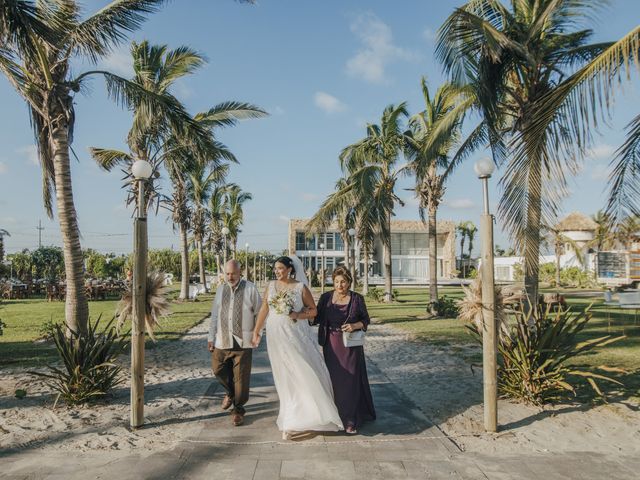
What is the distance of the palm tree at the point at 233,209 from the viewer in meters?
33.5

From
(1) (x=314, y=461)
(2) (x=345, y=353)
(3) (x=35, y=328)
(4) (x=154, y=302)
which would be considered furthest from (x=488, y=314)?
(3) (x=35, y=328)

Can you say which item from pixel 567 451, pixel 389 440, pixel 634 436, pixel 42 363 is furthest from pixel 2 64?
pixel 634 436

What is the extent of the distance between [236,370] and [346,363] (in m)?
1.16

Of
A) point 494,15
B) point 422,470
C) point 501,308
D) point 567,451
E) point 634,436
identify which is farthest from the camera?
point 494,15

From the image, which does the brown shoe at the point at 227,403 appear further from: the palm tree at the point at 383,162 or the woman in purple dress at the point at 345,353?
the palm tree at the point at 383,162

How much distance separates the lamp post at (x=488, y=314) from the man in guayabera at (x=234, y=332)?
2.33 meters

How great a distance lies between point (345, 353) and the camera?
4.83m

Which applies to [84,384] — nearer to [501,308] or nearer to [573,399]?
[501,308]

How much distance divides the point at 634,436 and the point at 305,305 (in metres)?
3.24

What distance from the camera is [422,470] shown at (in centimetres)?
371

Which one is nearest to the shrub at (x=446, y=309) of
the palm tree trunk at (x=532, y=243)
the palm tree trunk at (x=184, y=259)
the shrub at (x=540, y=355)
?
the palm tree trunk at (x=532, y=243)

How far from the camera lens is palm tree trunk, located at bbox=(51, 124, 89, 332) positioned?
7.57 m

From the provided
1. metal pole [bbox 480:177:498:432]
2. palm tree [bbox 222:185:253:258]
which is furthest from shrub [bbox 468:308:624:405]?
palm tree [bbox 222:185:253:258]

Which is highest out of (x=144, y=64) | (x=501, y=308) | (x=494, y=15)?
(x=144, y=64)
